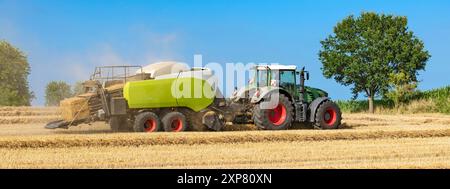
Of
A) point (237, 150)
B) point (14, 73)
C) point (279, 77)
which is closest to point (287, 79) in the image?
point (279, 77)

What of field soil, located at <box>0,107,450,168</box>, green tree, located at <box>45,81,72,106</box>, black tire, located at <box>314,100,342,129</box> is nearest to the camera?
field soil, located at <box>0,107,450,168</box>

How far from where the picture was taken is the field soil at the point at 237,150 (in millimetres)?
13219

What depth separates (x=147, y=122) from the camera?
65.4ft

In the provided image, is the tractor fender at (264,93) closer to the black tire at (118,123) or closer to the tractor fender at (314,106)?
the tractor fender at (314,106)

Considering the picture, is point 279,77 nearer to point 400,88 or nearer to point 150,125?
point 150,125

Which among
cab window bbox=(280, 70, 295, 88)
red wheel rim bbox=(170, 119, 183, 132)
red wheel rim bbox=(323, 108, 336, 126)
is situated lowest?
red wheel rim bbox=(170, 119, 183, 132)

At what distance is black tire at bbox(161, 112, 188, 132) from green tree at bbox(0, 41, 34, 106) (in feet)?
93.6

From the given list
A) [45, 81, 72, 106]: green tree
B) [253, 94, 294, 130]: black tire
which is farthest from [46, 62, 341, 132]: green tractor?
[45, 81, 72, 106]: green tree

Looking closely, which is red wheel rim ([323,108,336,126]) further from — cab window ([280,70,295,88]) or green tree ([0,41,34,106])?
green tree ([0,41,34,106])

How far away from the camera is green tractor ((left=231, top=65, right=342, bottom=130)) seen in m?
20.7

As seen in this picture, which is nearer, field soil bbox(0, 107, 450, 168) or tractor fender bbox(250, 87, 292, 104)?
field soil bbox(0, 107, 450, 168)
